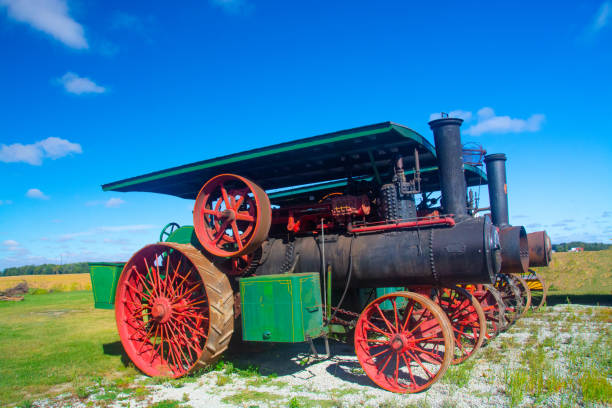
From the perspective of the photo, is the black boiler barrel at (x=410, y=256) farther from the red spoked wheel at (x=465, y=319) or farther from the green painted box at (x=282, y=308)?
the red spoked wheel at (x=465, y=319)

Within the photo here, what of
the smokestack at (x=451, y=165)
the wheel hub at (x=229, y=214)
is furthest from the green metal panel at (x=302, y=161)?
the wheel hub at (x=229, y=214)

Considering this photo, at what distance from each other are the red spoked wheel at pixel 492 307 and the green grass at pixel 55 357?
231 inches

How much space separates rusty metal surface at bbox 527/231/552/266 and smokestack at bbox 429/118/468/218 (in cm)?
382

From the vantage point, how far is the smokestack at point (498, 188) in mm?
9406

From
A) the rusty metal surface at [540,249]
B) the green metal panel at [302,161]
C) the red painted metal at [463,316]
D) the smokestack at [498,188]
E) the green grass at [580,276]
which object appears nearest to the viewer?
the green metal panel at [302,161]

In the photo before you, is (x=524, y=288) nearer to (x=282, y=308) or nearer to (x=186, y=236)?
(x=282, y=308)

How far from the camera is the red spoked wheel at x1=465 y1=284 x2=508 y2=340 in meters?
7.66

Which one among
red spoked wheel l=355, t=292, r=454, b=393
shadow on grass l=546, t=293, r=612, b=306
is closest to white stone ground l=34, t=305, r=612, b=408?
red spoked wheel l=355, t=292, r=454, b=393

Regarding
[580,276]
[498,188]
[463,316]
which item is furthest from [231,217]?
[580,276]

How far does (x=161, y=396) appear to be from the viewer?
5445 millimetres

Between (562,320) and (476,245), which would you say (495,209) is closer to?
(562,320)

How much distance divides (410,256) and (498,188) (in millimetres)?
4828

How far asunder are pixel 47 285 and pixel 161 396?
107 feet

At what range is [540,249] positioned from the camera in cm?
898
